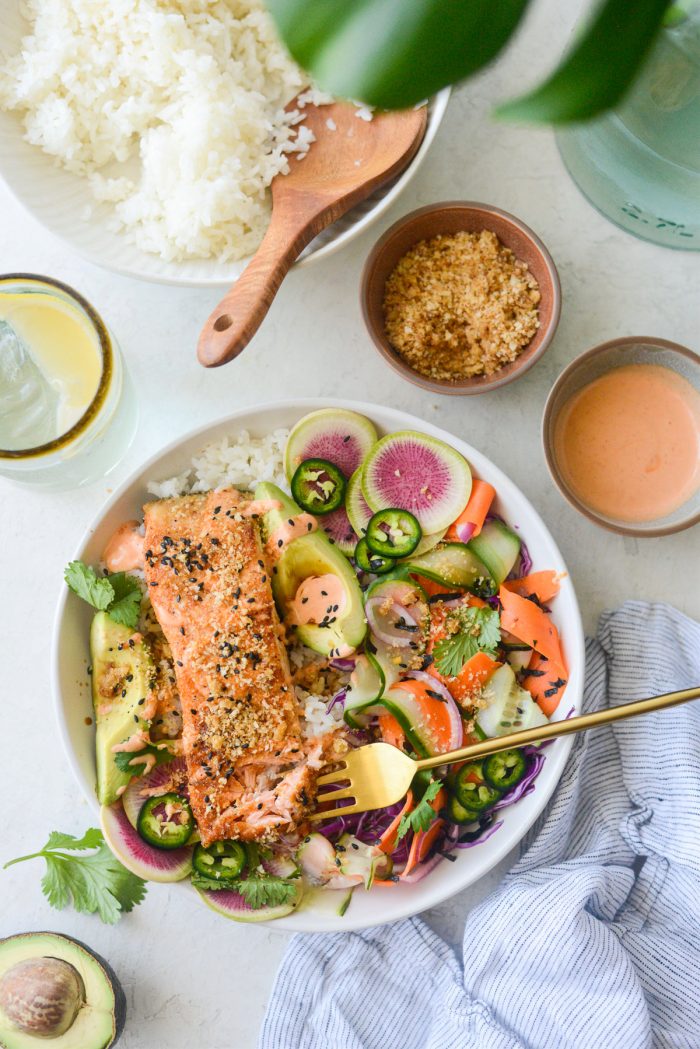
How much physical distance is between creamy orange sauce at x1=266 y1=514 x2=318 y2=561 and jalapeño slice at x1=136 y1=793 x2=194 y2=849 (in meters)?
0.66

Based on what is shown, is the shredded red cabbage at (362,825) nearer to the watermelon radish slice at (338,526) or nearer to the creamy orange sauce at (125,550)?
the watermelon radish slice at (338,526)

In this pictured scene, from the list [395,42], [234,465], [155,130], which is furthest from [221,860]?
[395,42]

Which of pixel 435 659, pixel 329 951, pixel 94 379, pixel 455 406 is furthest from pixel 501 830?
pixel 94 379

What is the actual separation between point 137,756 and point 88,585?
1.44ft

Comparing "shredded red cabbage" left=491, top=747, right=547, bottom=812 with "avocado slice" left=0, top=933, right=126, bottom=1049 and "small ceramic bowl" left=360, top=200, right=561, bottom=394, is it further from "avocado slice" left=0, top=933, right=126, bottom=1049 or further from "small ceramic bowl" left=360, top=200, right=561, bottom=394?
"avocado slice" left=0, top=933, right=126, bottom=1049

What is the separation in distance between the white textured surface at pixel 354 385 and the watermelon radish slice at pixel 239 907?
1.18 feet

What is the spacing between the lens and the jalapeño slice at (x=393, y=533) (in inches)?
92.4

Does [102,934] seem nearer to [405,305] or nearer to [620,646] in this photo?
[620,646]

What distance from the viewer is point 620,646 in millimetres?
2496

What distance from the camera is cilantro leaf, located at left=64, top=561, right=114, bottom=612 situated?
2293 mm

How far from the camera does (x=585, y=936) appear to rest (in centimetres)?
237

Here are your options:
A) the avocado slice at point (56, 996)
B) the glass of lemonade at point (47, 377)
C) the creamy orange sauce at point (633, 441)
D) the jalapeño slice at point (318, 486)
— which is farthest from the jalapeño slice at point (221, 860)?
the creamy orange sauce at point (633, 441)

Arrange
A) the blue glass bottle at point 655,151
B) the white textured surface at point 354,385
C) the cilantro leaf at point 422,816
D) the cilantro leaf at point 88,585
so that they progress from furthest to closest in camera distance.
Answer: the white textured surface at point 354,385, the cilantro leaf at point 88,585, the cilantro leaf at point 422,816, the blue glass bottle at point 655,151

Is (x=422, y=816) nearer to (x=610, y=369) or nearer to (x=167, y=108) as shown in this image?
(x=610, y=369)
